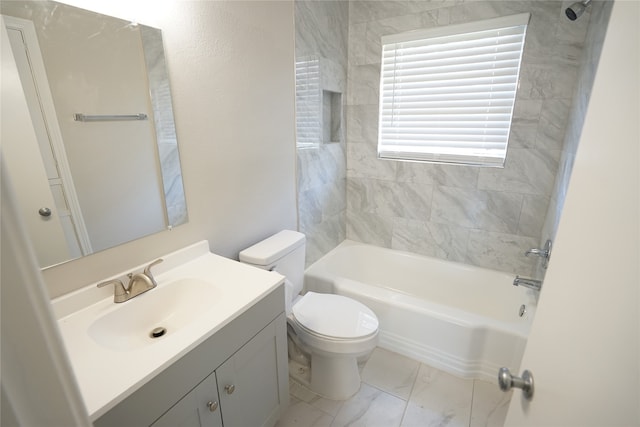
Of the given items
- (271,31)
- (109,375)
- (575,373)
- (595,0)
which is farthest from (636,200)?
(595,0)

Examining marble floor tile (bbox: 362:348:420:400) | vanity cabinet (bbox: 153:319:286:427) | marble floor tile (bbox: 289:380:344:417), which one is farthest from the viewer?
marble floor tile (bbox: 362:348:420:400)

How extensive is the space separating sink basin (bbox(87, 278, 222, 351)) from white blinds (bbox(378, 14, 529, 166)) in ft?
6.05

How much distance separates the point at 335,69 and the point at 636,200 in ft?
6.98

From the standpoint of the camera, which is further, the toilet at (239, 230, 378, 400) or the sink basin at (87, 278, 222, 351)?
the toilet at (239, 230, 378, 400)

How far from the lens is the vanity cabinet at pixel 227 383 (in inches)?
31.5

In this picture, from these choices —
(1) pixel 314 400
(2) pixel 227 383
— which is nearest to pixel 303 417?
(1) pixel 314 400

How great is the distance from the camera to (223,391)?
3.45 feet

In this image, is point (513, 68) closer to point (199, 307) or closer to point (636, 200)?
point (636, 200)

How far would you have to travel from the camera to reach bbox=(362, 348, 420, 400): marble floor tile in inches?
67.6

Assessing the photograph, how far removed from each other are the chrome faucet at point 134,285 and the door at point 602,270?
1.20m

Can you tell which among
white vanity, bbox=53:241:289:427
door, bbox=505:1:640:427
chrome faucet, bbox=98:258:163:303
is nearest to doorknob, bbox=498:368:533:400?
door, bbox=505:1:640:427

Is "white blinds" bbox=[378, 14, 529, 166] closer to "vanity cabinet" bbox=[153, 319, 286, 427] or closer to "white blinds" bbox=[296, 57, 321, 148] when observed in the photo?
"white blinds" bbox=[296, 57, 321, 148]

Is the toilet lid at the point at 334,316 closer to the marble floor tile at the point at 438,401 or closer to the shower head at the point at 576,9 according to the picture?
the marble floor tile at the point at 438,401

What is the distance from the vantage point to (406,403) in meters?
1.62
